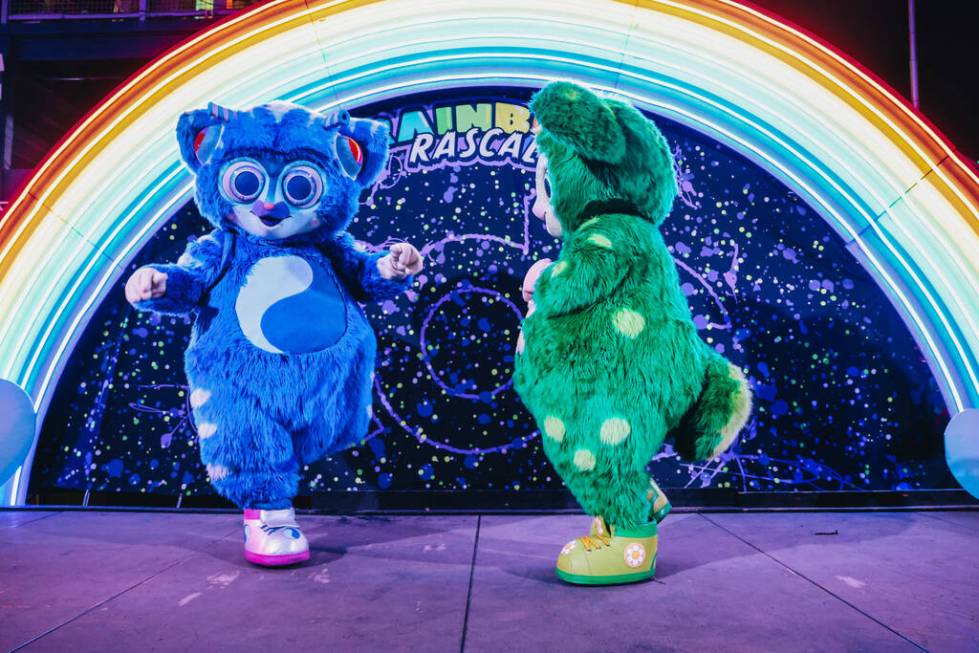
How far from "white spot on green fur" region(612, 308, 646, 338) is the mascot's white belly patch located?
0.92 metres

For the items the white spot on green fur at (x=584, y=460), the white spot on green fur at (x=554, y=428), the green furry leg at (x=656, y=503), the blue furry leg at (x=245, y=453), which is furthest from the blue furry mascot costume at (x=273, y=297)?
the green furry leg at (x=656, y=503)

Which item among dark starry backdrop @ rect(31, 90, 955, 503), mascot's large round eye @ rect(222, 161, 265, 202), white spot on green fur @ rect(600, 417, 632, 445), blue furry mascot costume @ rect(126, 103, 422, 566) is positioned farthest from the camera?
dark starry backdrop @ rect(31, 90, 955, 503)

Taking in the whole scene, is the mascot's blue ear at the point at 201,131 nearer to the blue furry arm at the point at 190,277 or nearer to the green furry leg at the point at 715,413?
the blue furry arm at the point at 190,277

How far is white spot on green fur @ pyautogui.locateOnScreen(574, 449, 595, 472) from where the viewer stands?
1898 millimetres

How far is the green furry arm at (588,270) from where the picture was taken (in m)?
1.93

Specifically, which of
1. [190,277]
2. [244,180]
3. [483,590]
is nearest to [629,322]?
[483,590]

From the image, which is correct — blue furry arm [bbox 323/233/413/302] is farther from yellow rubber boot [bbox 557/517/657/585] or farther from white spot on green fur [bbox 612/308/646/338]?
yellow rubber boot [bbox 557/517/657/585]

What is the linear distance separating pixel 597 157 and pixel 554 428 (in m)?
0.74

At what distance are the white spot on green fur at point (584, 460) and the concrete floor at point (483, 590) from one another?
0.30m

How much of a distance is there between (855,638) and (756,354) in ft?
5.97

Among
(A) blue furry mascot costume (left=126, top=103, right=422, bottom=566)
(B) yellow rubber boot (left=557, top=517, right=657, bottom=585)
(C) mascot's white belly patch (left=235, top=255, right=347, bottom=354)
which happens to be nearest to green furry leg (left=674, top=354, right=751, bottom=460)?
(B) yellow rubber boot (left=557, top=517, right=657, bottom=585)

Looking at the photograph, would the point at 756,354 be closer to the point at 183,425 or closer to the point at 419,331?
the point at 419,331

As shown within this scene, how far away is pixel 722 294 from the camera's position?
3.19m

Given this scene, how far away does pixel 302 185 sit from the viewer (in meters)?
2.35
